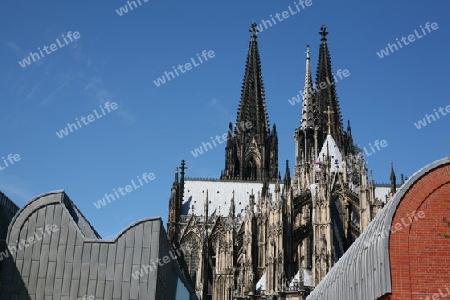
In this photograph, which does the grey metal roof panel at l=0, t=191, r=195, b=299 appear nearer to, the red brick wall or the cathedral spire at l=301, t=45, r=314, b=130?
the red brick wall

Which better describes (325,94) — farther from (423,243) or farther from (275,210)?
(423,243)

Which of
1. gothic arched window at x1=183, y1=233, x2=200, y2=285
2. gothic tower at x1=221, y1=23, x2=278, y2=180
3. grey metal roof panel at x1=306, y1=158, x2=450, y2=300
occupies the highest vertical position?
gothic tower at x1=221, y1=23, x2=278, y2=180

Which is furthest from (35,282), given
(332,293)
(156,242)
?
(332,293)

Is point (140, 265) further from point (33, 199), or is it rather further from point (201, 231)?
point (201, 231)

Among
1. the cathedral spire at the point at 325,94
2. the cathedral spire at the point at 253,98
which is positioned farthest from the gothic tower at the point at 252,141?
the cathedral spire at the point at 325,94

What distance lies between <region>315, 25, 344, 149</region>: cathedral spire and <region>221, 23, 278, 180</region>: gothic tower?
701 centimetres

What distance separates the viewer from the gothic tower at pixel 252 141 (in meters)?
76.0

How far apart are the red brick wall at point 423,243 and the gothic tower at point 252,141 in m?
55.2

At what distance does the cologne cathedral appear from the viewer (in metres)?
44.2

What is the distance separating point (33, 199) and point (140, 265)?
5595mm

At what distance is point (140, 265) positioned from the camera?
26766 mm

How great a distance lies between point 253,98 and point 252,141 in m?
6.58

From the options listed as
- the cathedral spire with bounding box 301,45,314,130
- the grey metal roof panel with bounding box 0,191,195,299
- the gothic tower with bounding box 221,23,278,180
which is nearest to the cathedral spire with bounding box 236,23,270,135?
the gothic tower with bounding box 221,23,278,180

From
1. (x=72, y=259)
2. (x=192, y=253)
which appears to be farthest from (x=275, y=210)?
(x=72, y=259)
